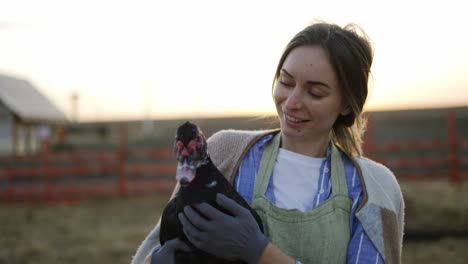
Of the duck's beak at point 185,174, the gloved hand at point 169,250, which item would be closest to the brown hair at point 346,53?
the duck's beak at point 185,174

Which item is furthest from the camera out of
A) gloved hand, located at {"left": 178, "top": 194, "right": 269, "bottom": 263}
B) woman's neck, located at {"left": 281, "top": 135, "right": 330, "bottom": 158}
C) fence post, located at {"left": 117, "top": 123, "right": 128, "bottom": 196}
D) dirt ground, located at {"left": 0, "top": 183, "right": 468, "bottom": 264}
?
fence post, located at {"left": 117, "top": 123, "right": 128, "bottom": 196}

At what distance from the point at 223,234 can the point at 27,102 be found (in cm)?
1905

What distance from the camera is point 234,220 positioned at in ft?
4.46

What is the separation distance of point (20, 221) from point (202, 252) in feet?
21.2

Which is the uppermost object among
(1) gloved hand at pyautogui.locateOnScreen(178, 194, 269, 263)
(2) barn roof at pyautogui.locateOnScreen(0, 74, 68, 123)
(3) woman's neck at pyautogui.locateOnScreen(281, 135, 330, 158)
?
(2) barn roof at pyautogui.locateOnScreen(0, 74, 68, 123)

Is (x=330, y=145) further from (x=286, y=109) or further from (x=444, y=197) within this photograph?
(x=444, y=197)

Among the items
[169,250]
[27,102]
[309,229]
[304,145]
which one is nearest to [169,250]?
[169,250]

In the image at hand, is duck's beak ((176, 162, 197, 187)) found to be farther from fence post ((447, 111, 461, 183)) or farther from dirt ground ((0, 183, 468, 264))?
fence post ((447, 111, 461, 183))

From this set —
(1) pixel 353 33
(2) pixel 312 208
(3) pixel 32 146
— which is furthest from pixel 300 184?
(3) pixel 32 146

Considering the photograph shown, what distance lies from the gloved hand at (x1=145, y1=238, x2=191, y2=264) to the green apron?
0.25 m

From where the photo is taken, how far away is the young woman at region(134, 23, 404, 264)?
1362 millimetres

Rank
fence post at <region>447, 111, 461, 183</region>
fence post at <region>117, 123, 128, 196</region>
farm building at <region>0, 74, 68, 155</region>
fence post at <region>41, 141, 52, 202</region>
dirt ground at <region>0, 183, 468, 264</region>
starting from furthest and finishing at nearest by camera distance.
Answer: farm building at <region>0, 74, 68, 155</region> < fence post at <region>117, 123, 128, 196</region> < fence post at <region>41, 141, 52, 202</region> < fence post at <region>447, 111, 461, 183</region> < dirt ground at <region>0, 183, 468, 264</region>

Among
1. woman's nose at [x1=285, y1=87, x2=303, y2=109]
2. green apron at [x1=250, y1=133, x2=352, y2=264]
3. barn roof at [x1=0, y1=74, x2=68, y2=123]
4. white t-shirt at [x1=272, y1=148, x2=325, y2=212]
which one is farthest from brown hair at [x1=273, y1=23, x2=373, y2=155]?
barn roof at [x1=0, y1=74, x2=68, y2=123]

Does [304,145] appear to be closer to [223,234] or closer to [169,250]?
[223,234]
